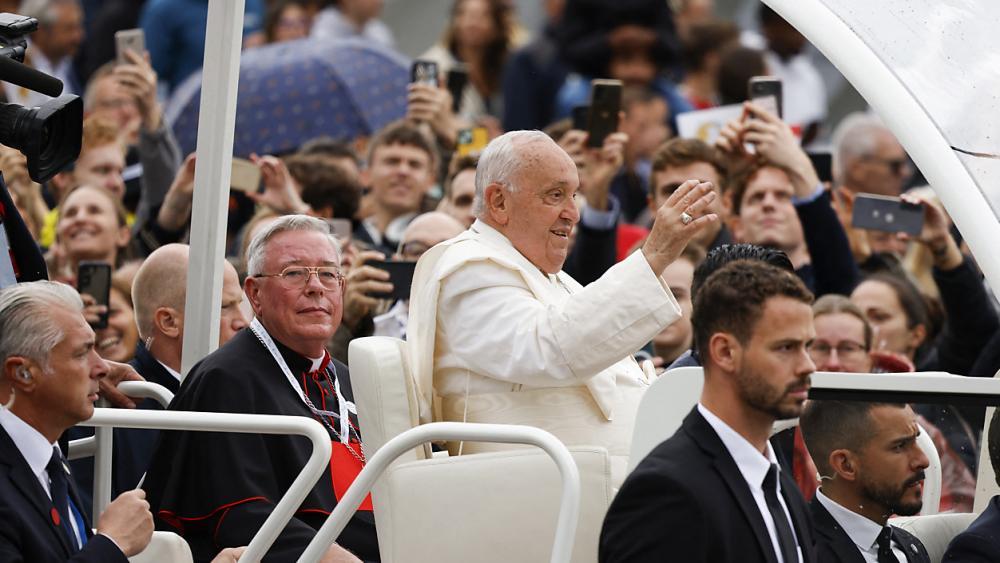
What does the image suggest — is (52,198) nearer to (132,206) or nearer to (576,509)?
(132,206)

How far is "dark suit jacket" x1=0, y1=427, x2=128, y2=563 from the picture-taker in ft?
15.2

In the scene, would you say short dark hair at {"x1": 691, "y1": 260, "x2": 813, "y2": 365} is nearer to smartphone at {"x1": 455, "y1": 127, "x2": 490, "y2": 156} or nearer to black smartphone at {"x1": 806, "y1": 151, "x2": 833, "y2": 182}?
black smartphone at {"x1": 806, "y1": 151, "x2": 833, "y2": 182}

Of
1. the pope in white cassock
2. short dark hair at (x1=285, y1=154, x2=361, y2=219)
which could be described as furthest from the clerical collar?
short dark hair at (x1=285, y1=154, x2=361, y2=219)

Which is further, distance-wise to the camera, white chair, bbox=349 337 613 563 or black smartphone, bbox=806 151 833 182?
black smartphone, bbox=806 151 833 182

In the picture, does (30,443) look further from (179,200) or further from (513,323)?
(179,200)

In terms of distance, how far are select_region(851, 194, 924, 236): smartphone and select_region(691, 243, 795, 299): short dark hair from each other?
3232 mm

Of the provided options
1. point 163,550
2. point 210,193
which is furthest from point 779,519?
point 210,193

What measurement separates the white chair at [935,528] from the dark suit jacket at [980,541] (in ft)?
0.08

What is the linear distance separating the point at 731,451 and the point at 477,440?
0.77 metres

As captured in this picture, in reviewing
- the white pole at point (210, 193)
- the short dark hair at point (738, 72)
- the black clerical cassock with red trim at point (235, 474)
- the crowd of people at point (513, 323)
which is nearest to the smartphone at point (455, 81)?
the crowd of people at point (513, 323)

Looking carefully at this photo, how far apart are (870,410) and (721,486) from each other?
0.76 m

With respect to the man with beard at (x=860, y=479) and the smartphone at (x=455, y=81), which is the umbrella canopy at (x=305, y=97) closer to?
the smartphone at (x=455, y=81)

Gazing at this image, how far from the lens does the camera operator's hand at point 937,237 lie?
794 centimetres

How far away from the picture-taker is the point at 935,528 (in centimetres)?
477
